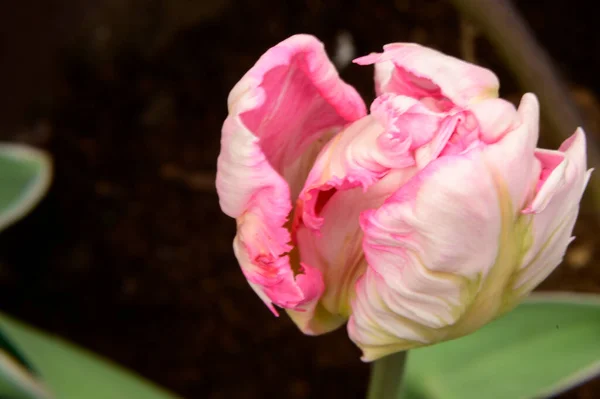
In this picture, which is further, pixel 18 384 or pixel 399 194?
pixel 18 384

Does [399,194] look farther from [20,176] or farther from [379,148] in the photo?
[20,176]

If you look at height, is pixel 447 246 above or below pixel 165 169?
above

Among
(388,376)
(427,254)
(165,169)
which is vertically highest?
(427,254)

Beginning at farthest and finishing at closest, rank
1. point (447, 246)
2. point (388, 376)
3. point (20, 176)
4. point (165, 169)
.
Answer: point (165, 169)
point (20, 176)
point (388, 376)
point (447, 246)

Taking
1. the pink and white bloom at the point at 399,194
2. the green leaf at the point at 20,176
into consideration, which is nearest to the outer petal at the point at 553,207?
the pink and white bloom at the point at 399,194

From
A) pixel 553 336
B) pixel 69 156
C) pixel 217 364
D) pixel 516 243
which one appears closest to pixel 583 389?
pixel 553 336

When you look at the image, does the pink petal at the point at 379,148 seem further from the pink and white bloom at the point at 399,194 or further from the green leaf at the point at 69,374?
the green leaf at the point at 69,374

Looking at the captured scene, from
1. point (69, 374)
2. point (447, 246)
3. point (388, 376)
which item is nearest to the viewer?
point (447, 246)

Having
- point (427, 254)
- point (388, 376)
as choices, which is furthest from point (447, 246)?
point (388, 376)
